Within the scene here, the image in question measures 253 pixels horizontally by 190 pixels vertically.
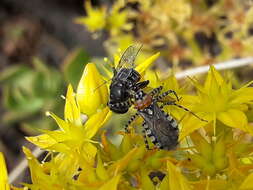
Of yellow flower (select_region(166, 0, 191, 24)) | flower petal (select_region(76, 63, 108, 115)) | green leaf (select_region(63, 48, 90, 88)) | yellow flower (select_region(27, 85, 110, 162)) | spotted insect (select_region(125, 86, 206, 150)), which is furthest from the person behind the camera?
green leaf (select_region(63, 48, 90, 88))

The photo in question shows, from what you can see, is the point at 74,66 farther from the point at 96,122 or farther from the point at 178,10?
the point at 96,122

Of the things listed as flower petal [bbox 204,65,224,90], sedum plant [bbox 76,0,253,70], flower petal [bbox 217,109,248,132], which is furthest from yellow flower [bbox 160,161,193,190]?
sedum plant [bbox 76,0,253,70]

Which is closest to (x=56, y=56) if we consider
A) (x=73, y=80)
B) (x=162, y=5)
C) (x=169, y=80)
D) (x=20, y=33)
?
(x=20, y=33)

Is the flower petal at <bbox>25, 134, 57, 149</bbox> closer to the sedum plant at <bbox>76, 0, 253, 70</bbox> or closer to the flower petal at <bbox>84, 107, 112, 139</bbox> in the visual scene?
the flower petal at <bbox>84, 107, 112, 139</bbox>

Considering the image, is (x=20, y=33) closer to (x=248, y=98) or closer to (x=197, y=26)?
(x=197, y=26)

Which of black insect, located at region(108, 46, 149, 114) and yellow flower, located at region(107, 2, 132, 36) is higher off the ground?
yellow flower, located at region(107, 2, 132, 36)

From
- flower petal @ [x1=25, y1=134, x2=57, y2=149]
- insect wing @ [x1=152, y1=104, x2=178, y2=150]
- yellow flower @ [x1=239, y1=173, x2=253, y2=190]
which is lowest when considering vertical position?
flower petal @ [x1=25, y1=134, x2=57, y2=149]
